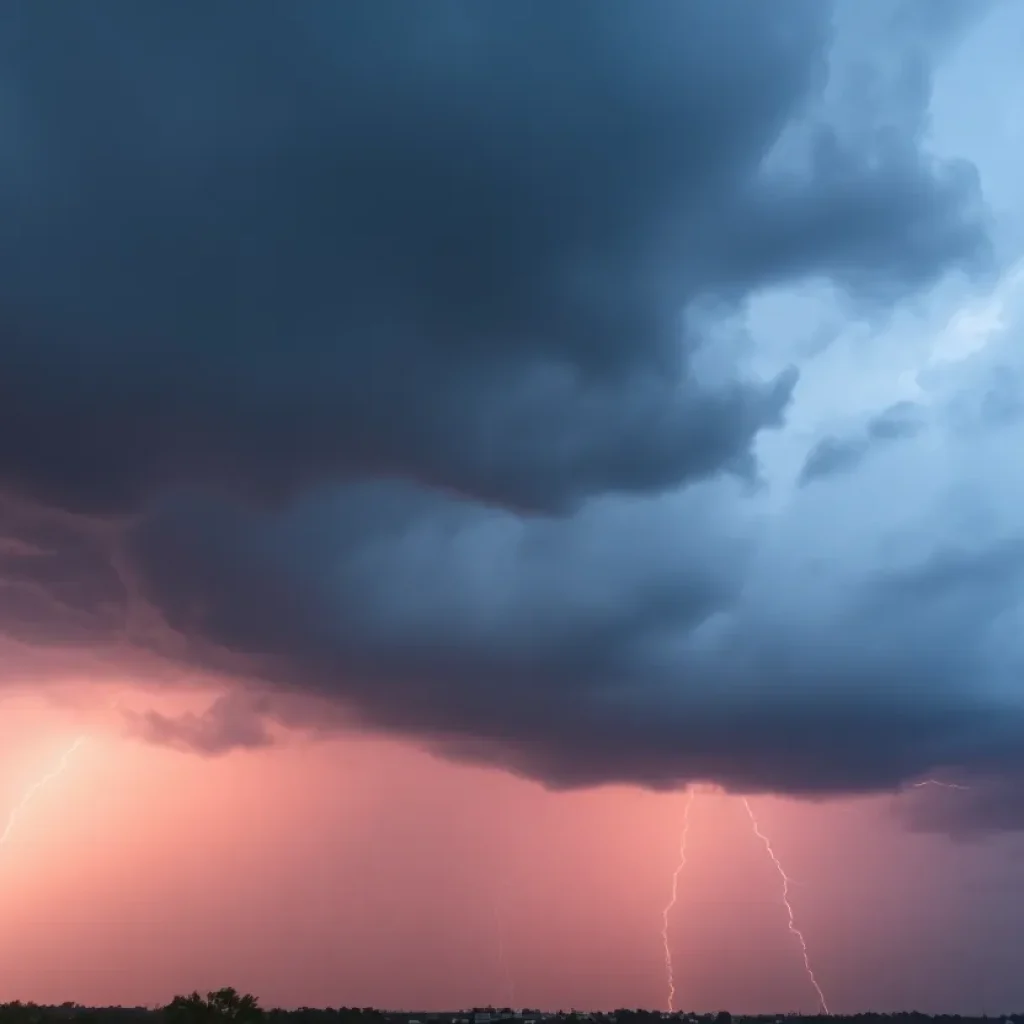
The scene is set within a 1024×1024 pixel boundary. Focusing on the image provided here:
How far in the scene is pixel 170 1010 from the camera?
461 feet

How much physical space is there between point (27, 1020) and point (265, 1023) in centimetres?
5102

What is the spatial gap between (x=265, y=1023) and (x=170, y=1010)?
12398mm

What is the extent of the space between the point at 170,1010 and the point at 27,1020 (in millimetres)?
49086

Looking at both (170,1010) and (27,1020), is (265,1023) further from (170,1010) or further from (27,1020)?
(27,1020)

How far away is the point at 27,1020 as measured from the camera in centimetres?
17538

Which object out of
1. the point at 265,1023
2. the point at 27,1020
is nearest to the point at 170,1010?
the point at 265,1023

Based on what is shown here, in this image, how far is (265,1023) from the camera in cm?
14688

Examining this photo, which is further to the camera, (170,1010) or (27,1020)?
(27,1020)

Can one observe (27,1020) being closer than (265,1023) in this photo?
No
